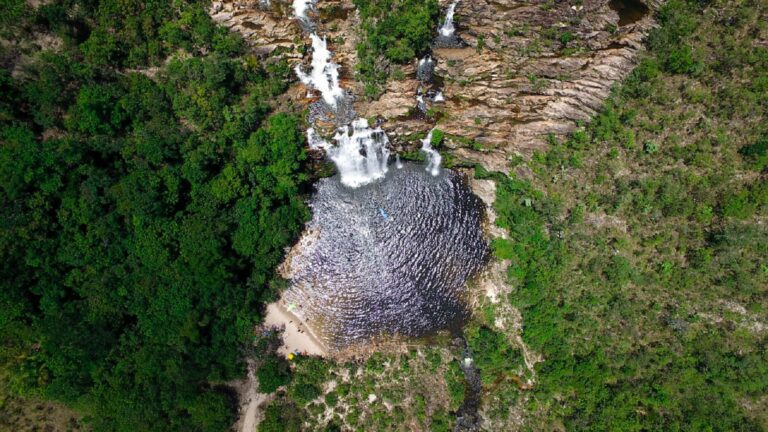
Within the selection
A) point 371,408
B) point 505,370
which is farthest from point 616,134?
point 371,408

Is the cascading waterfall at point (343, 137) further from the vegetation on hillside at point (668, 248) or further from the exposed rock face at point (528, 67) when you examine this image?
the vegetation on hillside at point (668, 248)

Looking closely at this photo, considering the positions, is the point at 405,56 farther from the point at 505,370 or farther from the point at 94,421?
the point at 94,421

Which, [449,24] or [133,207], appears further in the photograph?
[449,24]

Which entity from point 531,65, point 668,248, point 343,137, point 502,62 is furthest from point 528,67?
point 668,248

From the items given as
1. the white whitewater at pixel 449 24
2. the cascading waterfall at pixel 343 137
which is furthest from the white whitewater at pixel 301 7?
the white whitewater at pixel 449 24

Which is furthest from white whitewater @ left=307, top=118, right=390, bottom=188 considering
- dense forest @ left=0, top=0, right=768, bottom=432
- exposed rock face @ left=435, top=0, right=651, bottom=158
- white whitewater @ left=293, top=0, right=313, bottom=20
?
white whitewater @ left=293, top=0, right=313, bottom=20

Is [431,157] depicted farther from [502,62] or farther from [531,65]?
[531,65]
